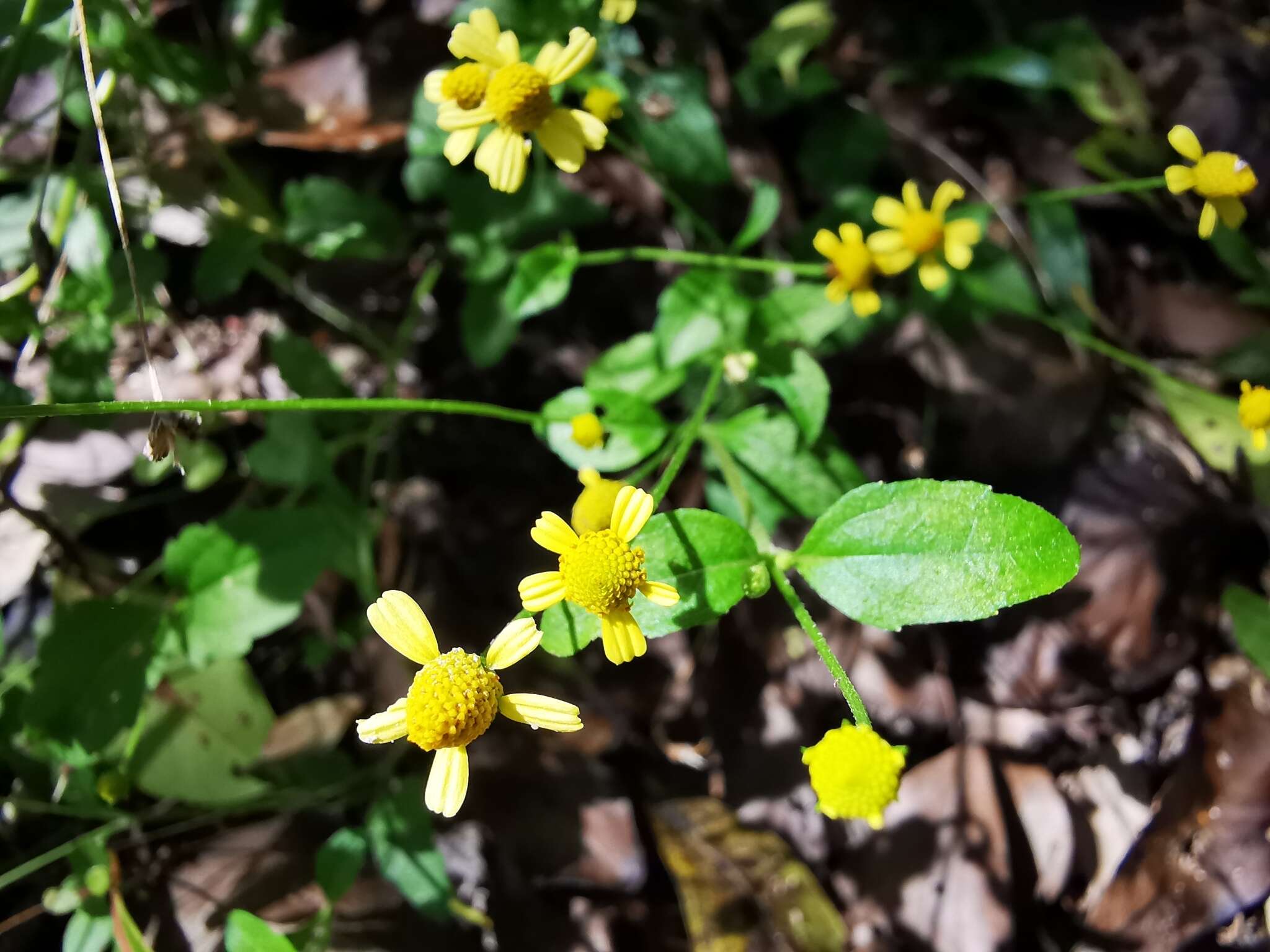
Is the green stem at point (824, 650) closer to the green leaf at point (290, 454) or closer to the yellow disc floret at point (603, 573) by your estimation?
the yellow disc floret at point (603, 573)

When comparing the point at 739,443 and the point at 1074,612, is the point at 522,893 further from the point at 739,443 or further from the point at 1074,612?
the point at 1074,612

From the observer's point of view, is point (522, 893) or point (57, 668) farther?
point (522, 893)

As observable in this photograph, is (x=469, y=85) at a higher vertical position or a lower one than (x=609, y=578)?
higher

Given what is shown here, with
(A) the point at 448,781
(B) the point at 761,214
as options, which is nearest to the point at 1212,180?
(B) the point at 761,214

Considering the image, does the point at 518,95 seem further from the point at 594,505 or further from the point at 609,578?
the point at 609,578

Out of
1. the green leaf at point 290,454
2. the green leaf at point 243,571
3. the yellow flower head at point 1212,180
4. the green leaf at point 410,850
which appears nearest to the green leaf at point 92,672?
the green leaf at point 243,571

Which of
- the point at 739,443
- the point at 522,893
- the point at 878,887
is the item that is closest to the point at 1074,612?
the point at 878,887
